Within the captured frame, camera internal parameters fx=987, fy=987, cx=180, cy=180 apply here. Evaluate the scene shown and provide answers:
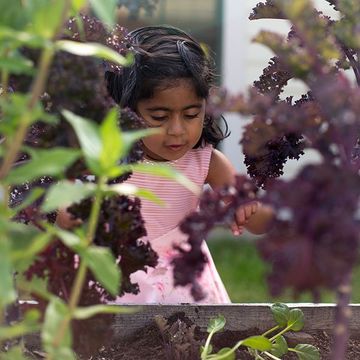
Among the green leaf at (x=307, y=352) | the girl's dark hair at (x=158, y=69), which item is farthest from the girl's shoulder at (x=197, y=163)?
the green leaf at (x=307, y=352)

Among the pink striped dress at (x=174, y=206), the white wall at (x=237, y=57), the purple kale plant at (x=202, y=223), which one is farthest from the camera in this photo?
the white wall at (x=237, y=57)

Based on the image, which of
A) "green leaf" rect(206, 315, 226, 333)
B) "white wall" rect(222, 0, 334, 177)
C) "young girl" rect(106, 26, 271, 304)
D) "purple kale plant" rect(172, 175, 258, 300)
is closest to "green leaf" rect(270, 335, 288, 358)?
"green leaf" rect(206, 315, 226, 333)

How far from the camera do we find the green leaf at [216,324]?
80.4 inches

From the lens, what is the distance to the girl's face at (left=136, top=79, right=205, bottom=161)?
9.00 ft

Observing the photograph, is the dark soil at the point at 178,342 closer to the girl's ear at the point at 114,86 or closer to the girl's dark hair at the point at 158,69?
the girl's dark hair at the point at 158,69

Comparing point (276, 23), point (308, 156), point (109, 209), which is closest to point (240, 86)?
point (276, 23)

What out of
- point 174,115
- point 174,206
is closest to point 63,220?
point 174,115

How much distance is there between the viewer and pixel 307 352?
6.79 ft

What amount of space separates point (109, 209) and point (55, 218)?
632mm

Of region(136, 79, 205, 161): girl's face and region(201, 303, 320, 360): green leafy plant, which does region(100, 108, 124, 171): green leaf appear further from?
region(136, 79, 205, 161): girl's face

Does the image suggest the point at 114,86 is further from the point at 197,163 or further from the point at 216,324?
the point at 216,324

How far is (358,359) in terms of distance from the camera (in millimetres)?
2148

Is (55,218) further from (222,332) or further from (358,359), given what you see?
(358,359)

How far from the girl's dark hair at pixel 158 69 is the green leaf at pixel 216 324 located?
87 centimetres
